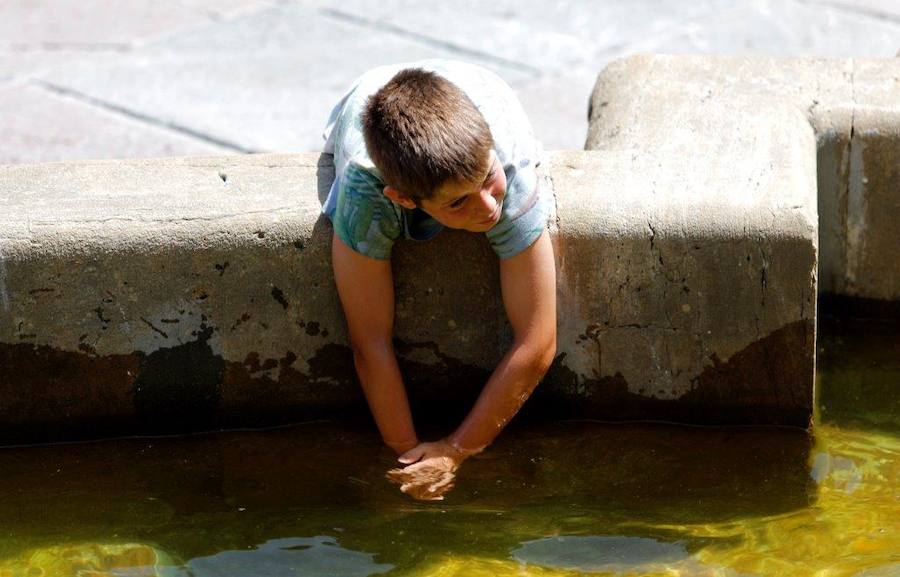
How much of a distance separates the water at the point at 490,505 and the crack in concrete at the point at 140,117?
1.64m

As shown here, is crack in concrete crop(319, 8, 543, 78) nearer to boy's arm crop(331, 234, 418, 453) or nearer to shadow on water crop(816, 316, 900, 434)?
shadow on water crop(816, 316, 900, 434)

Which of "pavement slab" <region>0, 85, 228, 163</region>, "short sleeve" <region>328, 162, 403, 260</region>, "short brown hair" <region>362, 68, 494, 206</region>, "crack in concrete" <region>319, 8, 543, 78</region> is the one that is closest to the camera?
"short brown hair" <region>362, 68, 494, 206</region>

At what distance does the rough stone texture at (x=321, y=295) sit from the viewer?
2.85m

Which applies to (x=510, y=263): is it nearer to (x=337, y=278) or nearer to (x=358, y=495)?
(x=337, y=278)

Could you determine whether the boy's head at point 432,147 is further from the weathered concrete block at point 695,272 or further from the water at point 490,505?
the water at point 490,505

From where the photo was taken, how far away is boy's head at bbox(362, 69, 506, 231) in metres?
2.46

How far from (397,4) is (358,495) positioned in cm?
334

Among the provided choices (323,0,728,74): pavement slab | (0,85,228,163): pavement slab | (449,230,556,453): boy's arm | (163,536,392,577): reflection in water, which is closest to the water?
(163,536,392,577): reflection in water

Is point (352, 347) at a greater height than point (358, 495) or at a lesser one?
greater

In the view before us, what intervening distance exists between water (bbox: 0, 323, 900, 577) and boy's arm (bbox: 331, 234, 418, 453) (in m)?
0.12

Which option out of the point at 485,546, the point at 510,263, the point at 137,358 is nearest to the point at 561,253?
the point at 510,263

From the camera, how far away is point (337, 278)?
285 centimetres

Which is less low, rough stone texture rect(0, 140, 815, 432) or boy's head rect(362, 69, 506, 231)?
boy's head rect(362, 69, 506, 231)

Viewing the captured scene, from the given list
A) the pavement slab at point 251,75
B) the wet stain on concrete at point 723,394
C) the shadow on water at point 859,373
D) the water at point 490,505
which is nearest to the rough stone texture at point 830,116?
the shadow on water at point 859,373
